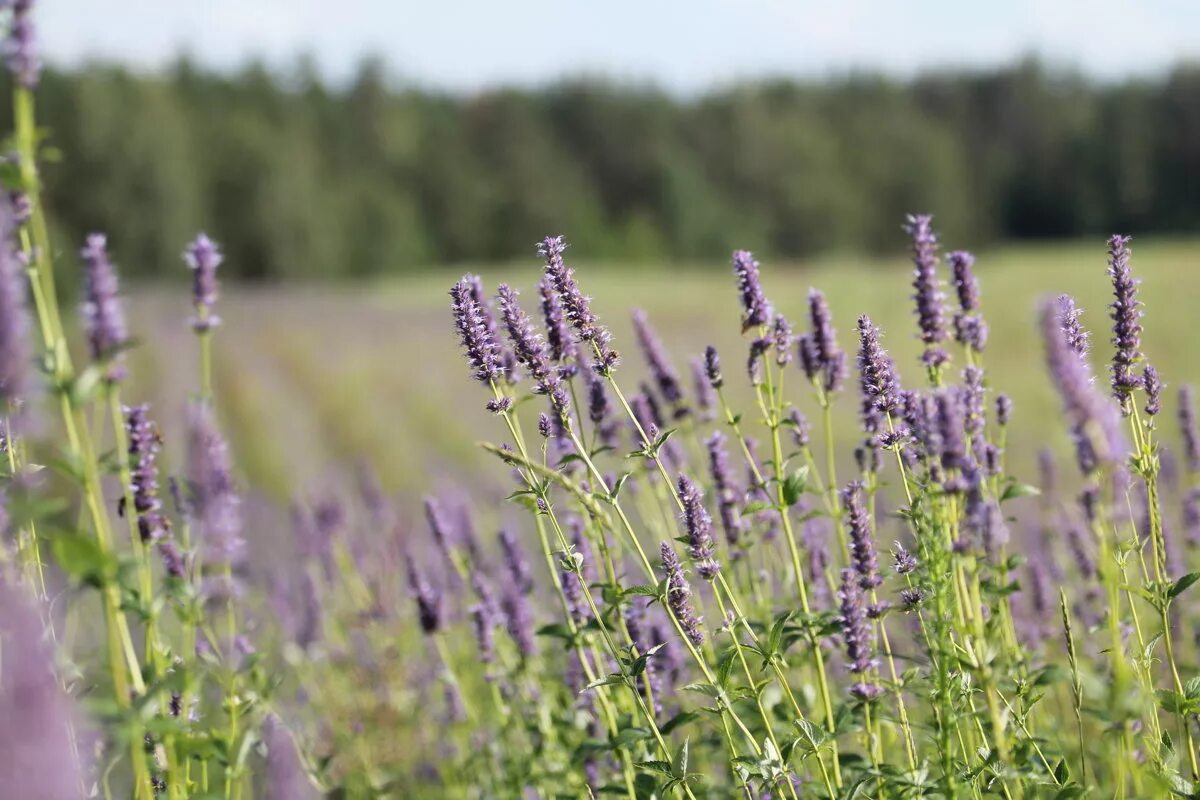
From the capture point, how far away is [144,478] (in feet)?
9.02

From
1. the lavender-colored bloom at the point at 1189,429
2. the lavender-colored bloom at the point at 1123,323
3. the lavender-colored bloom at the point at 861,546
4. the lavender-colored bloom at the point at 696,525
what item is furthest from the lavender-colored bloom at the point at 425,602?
the lavender-colored bloom at the point at 1189,429

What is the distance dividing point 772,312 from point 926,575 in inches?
38.6

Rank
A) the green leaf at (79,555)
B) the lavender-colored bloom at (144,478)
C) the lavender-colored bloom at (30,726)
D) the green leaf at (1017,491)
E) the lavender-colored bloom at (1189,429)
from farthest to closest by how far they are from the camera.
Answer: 1. the lavender-colored bloom at (1189,429)
2. the green leaf at (1017,491)
3. the lavender-colored bloom at (144,478)
4. the green leaf at (79,555)
5. the lavender-colored bloom at (30,726)

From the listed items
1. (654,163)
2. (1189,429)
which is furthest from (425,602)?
(654,163)

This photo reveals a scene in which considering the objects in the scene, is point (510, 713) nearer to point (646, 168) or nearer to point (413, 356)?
point (413, 356)

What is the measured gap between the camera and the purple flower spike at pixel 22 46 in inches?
86.7

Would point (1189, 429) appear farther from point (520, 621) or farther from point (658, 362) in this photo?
point (520, 621)

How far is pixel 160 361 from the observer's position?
2120 cm

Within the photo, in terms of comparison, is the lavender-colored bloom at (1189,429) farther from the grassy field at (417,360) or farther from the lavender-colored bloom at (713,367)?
the grassy field at (417,360)

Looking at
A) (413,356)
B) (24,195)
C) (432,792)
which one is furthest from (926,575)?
(413,356)

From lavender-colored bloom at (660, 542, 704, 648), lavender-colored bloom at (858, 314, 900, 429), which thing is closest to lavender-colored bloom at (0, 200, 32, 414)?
lavender-colored bloom at (660, 542, 704, 648)

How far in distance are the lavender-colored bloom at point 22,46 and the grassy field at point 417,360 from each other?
789 cm

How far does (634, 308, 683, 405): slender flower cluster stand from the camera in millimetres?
4191

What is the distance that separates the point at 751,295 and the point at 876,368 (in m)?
0.53
